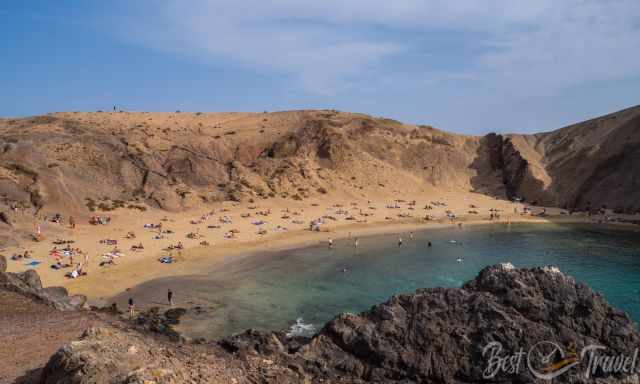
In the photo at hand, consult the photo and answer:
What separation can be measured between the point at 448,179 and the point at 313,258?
4502cm

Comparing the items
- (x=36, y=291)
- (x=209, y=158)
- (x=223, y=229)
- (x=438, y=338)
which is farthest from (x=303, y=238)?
(x=438, y=338)

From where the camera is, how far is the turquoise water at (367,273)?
25.9 meters

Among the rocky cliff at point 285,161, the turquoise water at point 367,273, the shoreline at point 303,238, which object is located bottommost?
the turquoise water at point 367,273

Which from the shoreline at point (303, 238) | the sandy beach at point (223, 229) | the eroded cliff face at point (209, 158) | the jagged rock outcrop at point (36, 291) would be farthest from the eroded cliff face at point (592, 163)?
the jagged rock outcrop at point (36, 291)

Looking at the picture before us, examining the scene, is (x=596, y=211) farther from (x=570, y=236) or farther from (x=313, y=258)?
(x=313, y=258)

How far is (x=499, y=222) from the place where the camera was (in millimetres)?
59062

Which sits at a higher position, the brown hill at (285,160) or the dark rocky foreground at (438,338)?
the brown hill at (285,160)

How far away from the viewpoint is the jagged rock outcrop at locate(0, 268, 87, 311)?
66.7 feet

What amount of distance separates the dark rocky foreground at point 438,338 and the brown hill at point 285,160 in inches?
1261

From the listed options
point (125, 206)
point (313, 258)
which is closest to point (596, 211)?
point (313, 258)

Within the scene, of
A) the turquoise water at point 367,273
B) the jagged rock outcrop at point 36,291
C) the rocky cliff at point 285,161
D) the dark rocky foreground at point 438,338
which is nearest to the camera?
the dark rocky foreground at point 438,338

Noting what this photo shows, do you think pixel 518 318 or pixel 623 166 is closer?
pixel 518 318

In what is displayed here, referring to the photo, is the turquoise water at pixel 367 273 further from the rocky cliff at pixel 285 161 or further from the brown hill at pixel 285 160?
the brown hill at pixel 285 160

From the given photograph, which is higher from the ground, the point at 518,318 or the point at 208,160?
the point at 208,160
